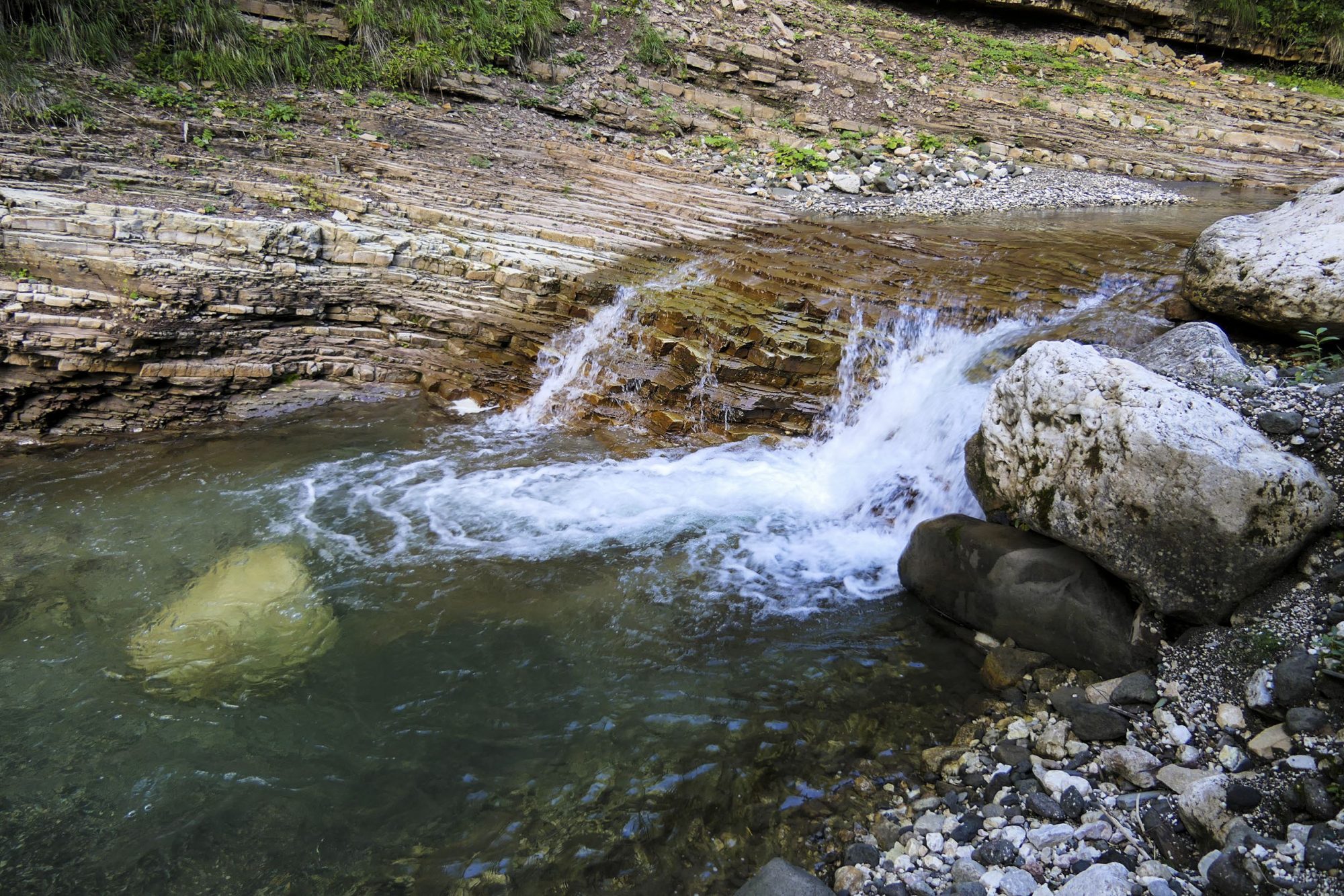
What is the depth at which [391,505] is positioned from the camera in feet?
20.4

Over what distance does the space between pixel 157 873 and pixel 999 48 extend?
672 inches

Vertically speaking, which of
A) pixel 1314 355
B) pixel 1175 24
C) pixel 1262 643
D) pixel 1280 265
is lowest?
pixel 1262 643

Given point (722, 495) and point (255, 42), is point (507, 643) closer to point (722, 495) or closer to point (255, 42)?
point (722, 495)

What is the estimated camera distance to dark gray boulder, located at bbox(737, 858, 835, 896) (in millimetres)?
2988

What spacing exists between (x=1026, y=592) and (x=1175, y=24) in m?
15.8

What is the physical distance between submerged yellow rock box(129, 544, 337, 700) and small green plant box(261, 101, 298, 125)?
7.22m

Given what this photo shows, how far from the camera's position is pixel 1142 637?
3.95 meters

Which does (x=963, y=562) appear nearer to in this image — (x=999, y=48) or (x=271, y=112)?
(x=271, y=112)

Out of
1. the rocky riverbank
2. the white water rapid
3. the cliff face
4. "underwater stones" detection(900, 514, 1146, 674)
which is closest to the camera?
the rocky riverbank

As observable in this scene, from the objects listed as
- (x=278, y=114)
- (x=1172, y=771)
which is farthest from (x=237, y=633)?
(x=278, y=114)

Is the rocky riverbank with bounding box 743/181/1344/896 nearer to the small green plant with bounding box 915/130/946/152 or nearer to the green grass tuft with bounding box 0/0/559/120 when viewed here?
the small green plant with bounding box 915/130/946/152

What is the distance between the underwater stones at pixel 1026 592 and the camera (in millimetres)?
4082

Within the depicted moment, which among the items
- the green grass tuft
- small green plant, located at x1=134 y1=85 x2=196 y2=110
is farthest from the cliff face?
small green plant, located at x1=134 y1=85 x2=196 y2=110

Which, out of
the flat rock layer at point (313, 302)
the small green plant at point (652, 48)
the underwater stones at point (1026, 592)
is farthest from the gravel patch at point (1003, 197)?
the underwater stones at point (1026, 592)
